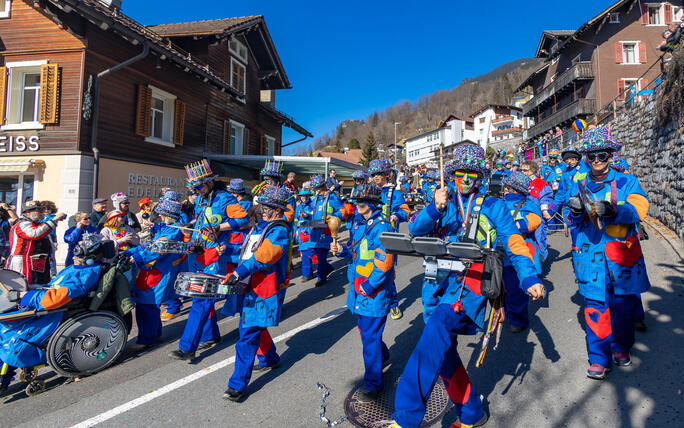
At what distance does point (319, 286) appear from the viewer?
739 cm

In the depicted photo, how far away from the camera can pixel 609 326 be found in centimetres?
322

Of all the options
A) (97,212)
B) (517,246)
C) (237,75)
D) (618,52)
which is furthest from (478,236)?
(618,52)

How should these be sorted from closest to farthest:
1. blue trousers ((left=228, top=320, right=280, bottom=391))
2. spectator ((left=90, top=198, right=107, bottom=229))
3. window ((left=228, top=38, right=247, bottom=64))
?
blue trousers ((left=228, top=320, right=280, bottom=391)) < spectator ((left=90, top=198, right=107, bottom=229)) < window ((left=228, top=38, right=247, bottom=64))

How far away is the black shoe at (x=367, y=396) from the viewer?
313 centimetres

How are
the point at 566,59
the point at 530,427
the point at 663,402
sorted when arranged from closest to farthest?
the point at 530,427
the point at 663,402
the point at 566,59

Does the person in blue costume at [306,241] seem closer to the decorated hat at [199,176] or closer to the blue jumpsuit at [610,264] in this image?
the decorated hat at [199,176]

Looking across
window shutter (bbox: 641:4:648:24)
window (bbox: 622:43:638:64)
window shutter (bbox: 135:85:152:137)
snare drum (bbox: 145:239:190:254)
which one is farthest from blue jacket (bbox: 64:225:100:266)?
window shutter (bbox: 641:4:648:24)

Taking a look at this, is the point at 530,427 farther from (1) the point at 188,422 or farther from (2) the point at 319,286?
(2) the point at 319,286

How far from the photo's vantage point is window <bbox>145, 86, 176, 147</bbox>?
43.7 feet

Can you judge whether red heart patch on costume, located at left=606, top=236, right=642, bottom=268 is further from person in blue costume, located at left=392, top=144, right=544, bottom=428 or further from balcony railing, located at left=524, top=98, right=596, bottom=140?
balcony railing, located at left=524, top=98, right=596, bottom=140

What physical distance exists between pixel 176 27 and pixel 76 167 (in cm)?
1013

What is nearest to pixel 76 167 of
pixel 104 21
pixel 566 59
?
pixel 104 21

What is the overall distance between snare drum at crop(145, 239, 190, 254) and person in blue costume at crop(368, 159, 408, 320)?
2550 mm

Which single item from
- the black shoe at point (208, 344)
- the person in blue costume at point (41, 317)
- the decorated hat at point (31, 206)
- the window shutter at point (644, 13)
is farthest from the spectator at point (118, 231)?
the window shutter at point (644, 13)
